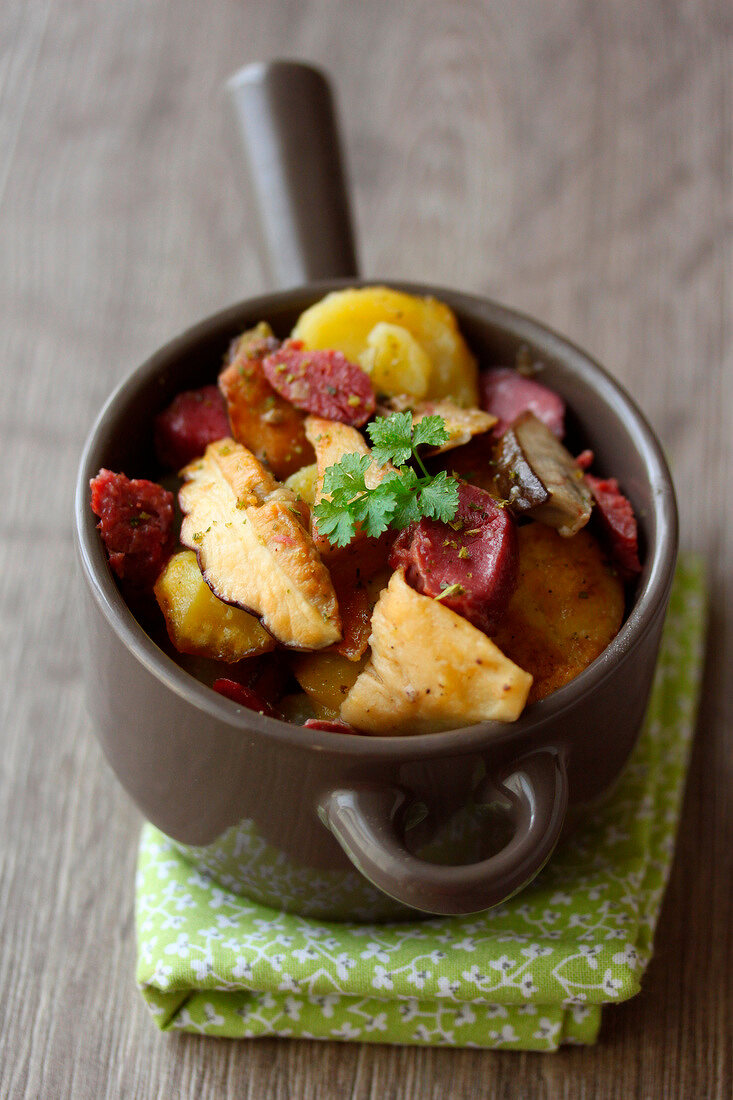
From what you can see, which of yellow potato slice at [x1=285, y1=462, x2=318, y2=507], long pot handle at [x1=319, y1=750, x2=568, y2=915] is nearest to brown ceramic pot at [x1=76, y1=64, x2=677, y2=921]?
long pot handle at [x1=319, y1=750, x2=568, y2=915]

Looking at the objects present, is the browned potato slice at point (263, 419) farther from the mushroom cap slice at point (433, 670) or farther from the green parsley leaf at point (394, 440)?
the mushroom cap slice at point (433, 670)

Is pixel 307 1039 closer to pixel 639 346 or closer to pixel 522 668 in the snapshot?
pixel 522 668

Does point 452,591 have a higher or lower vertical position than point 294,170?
lower

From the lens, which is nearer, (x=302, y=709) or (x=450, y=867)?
(x=450, y=867)

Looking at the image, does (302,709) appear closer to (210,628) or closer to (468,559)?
(210,628)

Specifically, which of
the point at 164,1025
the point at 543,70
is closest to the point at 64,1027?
the point at 164,1025

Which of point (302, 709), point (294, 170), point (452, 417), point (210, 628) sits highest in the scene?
point (294, 170)

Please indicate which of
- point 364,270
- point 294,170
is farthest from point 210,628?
point 364,270
